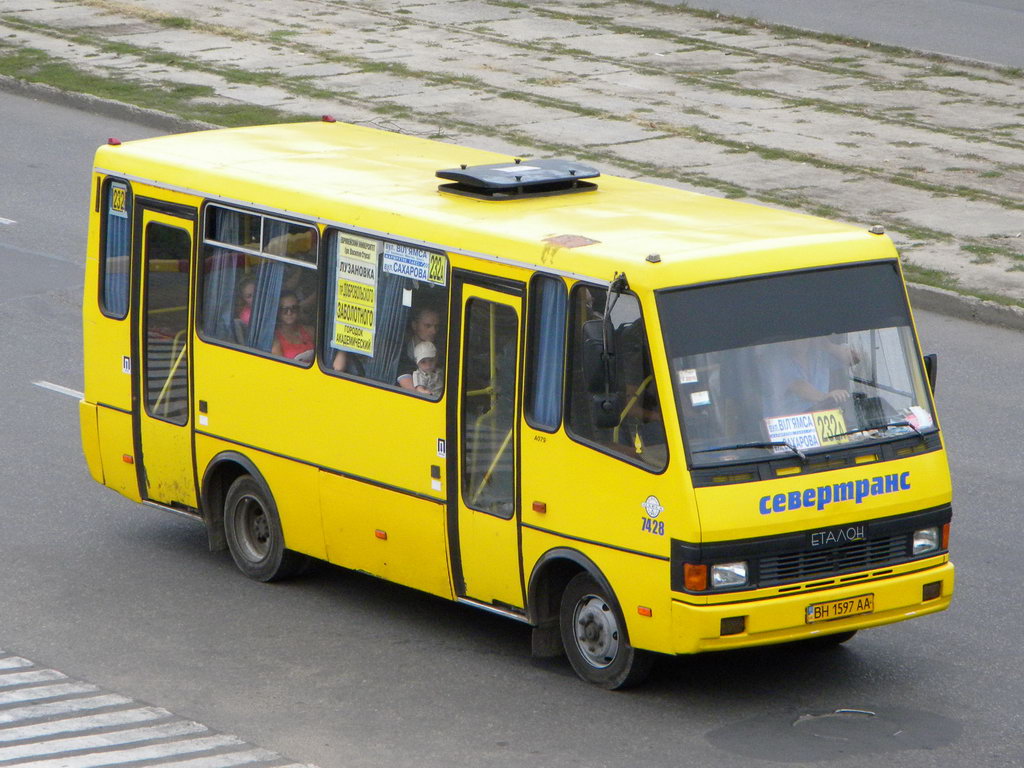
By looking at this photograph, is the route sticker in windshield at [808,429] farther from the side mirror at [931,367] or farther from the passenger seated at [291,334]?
the passenger seated at [291,334]

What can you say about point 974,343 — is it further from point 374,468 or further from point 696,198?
point 374,468

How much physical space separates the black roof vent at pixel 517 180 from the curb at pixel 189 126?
21.2 ft

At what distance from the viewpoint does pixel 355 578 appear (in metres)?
12.1

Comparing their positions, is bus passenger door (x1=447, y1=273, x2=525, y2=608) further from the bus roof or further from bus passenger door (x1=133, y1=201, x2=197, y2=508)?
bus passenger door (x1=133, y1=201, x2=197, y2=508)

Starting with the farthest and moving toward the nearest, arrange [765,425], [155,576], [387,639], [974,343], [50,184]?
[50,184], [974,343], [155,576], [387,639], [765,425]

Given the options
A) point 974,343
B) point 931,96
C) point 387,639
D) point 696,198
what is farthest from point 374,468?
point 931,96

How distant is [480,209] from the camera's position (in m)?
10.7

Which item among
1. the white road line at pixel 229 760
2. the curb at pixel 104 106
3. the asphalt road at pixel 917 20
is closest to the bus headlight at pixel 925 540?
the white road line at pixel 229 760

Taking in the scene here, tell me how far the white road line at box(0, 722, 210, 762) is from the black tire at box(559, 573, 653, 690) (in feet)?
6.31

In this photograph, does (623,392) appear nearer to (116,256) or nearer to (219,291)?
(219,291)

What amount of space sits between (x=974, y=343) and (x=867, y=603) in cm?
807

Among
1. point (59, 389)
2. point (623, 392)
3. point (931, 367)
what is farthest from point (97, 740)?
point (59, 389)

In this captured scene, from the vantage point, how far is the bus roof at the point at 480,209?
9656mm

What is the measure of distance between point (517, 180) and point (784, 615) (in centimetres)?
301
